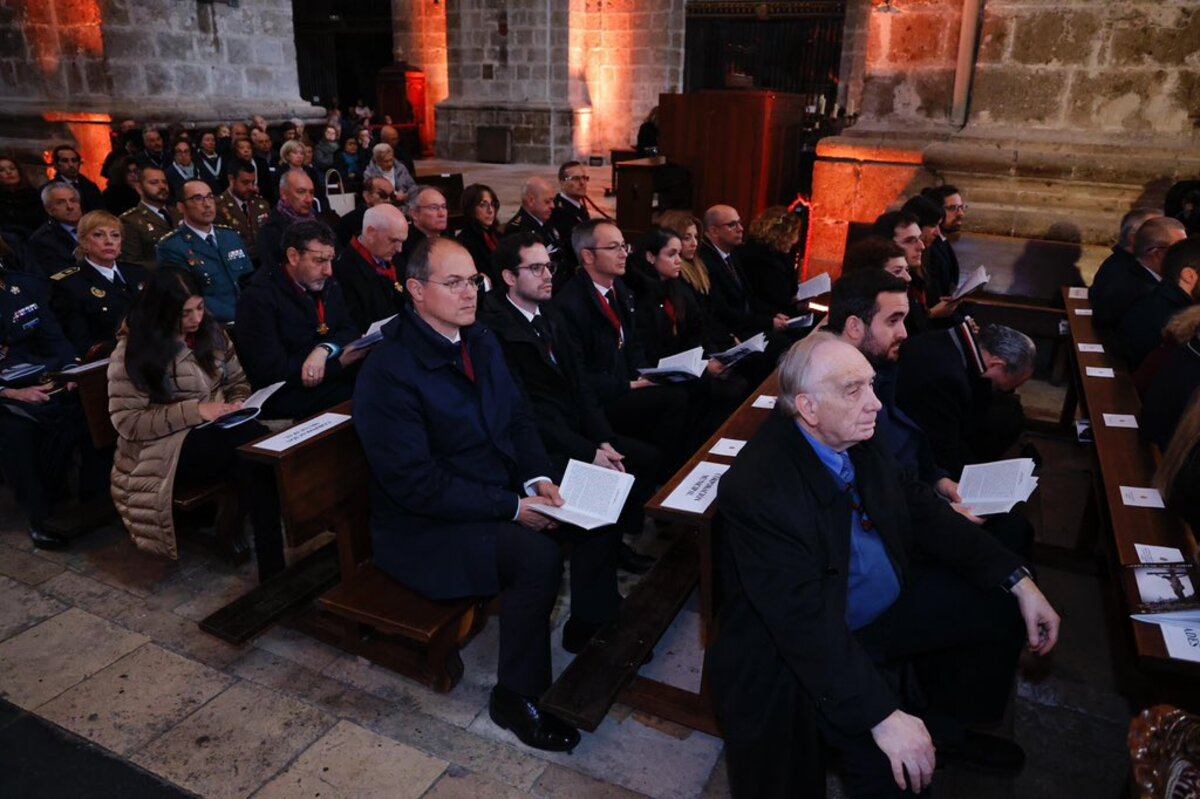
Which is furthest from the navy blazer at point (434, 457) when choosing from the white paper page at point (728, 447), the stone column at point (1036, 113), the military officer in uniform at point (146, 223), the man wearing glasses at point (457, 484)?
the stone column at point (1036, 113)

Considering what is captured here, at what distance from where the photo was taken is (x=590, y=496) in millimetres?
3088

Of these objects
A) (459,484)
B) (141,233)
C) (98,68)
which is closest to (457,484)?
(459,484)

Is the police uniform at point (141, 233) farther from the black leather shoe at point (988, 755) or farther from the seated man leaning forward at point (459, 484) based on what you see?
the black leather shoe at point (988, 755)

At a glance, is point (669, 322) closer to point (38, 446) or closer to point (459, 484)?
point (459, 484)

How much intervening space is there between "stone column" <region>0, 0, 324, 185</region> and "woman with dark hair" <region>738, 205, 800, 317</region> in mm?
7284

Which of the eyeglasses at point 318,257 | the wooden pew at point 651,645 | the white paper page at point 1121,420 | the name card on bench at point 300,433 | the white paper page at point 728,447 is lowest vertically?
the wooden pew at point 651,645

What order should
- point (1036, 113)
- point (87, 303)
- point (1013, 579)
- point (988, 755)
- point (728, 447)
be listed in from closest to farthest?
point (1013, 579)
point (988, 755)
point (728, 447)
point (87, 303)
point (1036, 113)

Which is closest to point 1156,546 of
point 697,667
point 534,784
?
point 697,667

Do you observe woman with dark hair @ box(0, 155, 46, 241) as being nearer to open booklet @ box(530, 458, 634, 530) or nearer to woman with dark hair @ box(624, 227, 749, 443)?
woman with dark hair @ box(624, 227, 749, 443)

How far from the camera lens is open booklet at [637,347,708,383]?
4.35 meters

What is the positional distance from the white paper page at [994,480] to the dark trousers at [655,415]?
1.47 metres

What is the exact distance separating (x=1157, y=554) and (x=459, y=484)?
2.24 m

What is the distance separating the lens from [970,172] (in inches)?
273

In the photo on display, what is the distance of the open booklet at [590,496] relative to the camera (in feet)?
9.66
